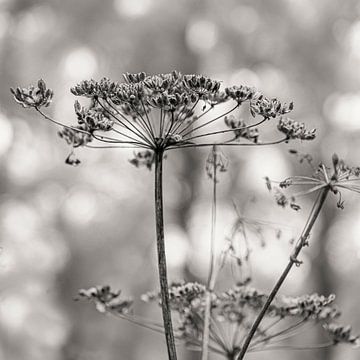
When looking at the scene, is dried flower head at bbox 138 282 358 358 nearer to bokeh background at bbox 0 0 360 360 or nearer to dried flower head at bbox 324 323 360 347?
dried flower head at bbox 324 323 360 347

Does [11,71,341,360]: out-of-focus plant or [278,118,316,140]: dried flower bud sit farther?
[278,118,316,140]: dried flower bud

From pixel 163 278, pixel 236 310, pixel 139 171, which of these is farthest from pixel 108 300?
pixel 139 171

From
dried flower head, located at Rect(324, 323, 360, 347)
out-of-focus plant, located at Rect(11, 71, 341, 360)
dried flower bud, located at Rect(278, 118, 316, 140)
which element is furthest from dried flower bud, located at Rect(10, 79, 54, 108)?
dried flower head, located at Rect(324, 323, 360, 347)

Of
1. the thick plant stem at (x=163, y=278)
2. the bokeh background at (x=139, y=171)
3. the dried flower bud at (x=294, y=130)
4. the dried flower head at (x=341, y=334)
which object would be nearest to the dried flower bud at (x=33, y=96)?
the thick plant stem at (x=163, y=278)

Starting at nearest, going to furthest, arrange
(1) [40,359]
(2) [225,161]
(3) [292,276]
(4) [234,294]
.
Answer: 1. (2) [225,161]
2. (4) [234,294]
3. (1) [40,359]
4. (3) [292,276]

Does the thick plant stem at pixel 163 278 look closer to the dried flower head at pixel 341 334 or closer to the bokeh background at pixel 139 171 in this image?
the dried flower head at pixel 341 334

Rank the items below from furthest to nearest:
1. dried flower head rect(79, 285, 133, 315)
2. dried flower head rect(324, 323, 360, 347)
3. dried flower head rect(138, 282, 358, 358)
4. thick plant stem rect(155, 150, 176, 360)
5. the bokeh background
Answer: the bokeh background → dried flower head rect(324, 323, 360, 347) → dried flower head rect(79, 285, 133, 315) → dried flower head rect(138, 282, 358, 358) → thick plant stem rect(155, 150, 176, 360)

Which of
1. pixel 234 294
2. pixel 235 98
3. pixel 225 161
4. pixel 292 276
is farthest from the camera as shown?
pixel 292 276

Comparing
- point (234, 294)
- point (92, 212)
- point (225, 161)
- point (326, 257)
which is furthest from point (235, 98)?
point (92, 212)

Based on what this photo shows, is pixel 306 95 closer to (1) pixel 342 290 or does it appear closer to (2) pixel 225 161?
(1) pixel 342 290
